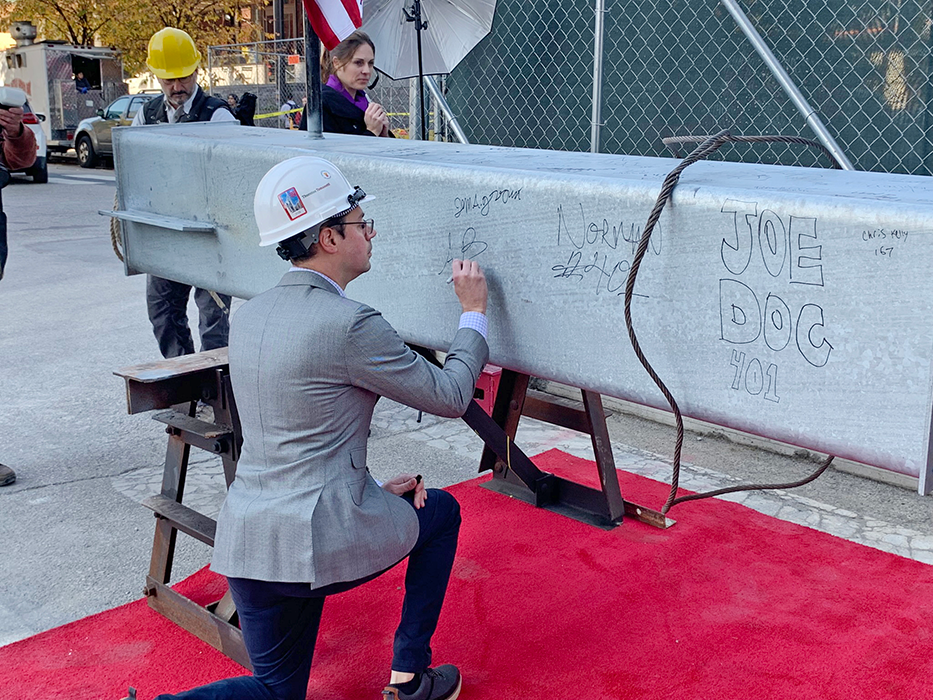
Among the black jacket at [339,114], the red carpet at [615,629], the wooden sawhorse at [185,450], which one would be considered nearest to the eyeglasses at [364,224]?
the wooden sawhorse at [185,450]

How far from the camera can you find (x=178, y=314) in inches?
213

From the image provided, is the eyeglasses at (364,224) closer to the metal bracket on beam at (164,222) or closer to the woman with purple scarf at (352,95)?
the metal bracket on beam at (164,222)

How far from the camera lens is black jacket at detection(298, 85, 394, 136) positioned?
4.83 meters

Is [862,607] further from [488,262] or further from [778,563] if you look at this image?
[488,262]

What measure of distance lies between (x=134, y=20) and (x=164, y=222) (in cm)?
2314

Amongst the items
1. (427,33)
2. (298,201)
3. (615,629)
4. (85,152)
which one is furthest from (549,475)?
(85,152)

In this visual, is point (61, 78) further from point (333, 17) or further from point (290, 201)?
point (290, 201)

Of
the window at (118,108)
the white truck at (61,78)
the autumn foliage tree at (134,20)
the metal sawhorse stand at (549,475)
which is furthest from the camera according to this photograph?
the autumn foliage tree at (134,20)

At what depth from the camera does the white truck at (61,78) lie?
2320cm

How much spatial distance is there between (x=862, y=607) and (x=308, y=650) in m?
2.04

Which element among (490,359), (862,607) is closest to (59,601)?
(490,359)

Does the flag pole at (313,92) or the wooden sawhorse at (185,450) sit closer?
the wooden sawhorse at (185,450)

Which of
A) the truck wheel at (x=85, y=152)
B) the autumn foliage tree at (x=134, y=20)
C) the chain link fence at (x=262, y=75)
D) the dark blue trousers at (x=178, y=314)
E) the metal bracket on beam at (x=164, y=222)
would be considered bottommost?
the dark blue trousers at (x=178, y=314)

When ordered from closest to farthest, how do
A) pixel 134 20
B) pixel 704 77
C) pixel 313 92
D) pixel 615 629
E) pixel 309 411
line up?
pixel 309 411
pixel 615 629
pixel 313 92
pixel 704 77
pixel 134 20
